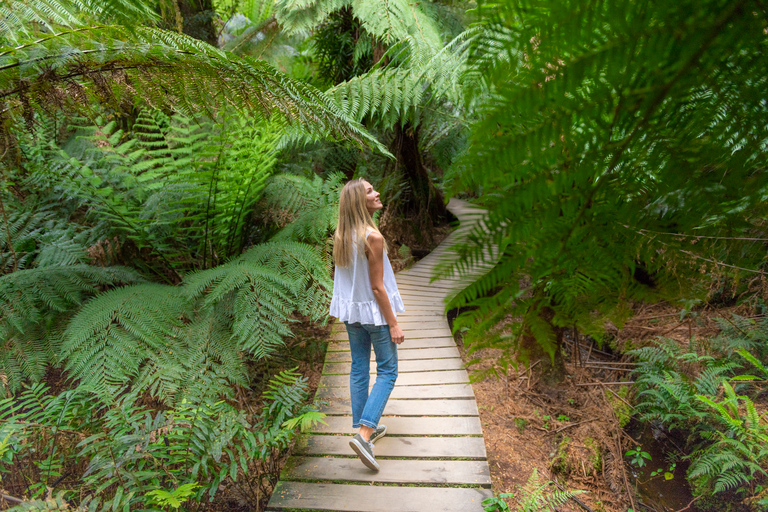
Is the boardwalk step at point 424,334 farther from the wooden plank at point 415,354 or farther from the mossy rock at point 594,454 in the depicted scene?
the mossy rock at point 594,454

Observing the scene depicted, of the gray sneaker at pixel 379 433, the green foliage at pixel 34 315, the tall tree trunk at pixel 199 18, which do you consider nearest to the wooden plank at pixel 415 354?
the gray sneaker at pixel 379 433

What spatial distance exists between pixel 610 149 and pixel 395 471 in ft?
6.05

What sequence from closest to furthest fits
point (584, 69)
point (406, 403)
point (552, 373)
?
point (584, 69)
point (406, 403)
point (552, 373)

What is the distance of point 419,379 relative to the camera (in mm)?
2502

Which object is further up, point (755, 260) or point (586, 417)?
point (755, 260)

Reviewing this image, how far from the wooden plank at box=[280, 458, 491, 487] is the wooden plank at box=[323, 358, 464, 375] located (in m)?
0.75

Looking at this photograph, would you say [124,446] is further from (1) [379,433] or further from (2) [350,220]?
(2) [350,220]

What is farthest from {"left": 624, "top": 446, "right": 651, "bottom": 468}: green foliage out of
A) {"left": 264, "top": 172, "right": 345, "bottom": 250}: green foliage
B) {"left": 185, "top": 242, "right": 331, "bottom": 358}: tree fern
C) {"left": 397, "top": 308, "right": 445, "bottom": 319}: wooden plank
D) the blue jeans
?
{"left": 264, "top": 172, "right": 345, "bottom": 250}: green foliage

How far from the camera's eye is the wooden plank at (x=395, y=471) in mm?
1755

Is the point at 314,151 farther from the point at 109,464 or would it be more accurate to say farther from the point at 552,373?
the point at 109,464

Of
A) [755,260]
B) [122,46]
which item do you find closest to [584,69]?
[755,260]

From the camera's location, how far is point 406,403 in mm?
2287

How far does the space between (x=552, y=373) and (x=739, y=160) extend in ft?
9.32

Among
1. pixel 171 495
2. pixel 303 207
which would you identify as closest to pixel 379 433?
pixel 171 495
